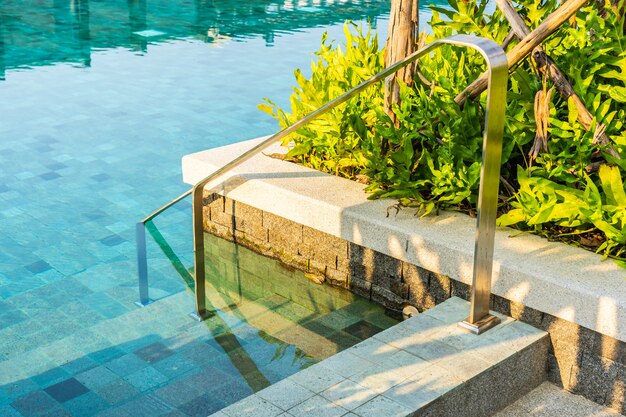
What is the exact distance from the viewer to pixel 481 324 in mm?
3486

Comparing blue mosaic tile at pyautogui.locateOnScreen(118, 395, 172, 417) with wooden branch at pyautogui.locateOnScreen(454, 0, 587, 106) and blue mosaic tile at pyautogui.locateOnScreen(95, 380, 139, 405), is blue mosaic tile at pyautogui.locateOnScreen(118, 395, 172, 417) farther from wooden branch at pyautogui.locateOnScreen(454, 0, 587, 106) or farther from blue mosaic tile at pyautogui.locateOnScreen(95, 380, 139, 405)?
wooden branch at pyautogui.locateOnScreen(454, 0, 587, 106)

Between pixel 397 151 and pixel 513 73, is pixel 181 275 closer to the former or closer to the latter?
pixel 397 151

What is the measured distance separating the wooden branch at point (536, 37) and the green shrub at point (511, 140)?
0.23 feet

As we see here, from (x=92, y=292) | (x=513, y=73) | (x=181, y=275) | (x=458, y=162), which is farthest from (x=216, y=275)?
(x=513, y=73)

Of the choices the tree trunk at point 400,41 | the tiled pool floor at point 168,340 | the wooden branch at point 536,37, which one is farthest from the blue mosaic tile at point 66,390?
the wooden branch at point 536,37

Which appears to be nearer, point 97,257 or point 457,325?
point 457,325

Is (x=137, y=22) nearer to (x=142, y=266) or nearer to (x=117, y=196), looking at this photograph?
(x=117, y=196)

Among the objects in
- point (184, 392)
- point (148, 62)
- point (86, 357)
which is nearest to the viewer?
point (184, 392)

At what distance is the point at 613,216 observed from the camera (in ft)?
11.6

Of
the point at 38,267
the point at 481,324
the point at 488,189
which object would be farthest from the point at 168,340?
the point at 488,189

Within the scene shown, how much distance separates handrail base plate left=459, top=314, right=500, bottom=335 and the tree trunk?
1354 millimetres

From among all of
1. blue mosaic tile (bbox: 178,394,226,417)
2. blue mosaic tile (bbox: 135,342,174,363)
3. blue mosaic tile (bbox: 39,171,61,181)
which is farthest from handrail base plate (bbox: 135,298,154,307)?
blue mosaic tile (bbox: 39,171,61,181)

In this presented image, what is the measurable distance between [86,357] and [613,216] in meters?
2.43

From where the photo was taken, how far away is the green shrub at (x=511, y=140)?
3748 mm
